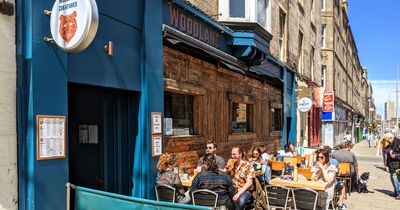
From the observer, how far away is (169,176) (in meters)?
6.61

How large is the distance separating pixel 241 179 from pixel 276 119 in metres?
10.8

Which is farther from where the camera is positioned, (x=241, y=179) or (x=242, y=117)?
(x=242, y=117)

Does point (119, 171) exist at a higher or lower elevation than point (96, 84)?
lower

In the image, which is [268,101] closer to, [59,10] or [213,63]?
[213,63]

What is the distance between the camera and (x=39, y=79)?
14.7 feet

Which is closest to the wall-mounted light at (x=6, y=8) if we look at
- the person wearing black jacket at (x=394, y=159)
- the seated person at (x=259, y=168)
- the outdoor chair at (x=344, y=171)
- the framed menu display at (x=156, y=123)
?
the framed menu display at (x=156, y=123)

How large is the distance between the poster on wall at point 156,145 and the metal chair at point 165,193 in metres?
0.67

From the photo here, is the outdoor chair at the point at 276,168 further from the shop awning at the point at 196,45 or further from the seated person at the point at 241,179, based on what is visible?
the seated person at the point at 241,179

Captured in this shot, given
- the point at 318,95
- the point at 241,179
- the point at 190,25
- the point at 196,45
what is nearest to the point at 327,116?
the point at 318,95

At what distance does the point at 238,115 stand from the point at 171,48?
16.0 ft

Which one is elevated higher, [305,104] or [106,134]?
[305,104]

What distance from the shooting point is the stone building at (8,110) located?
13.7ft

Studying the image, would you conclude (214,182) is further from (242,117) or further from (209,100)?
(242,117)

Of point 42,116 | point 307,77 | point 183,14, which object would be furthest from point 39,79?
point 307,77
